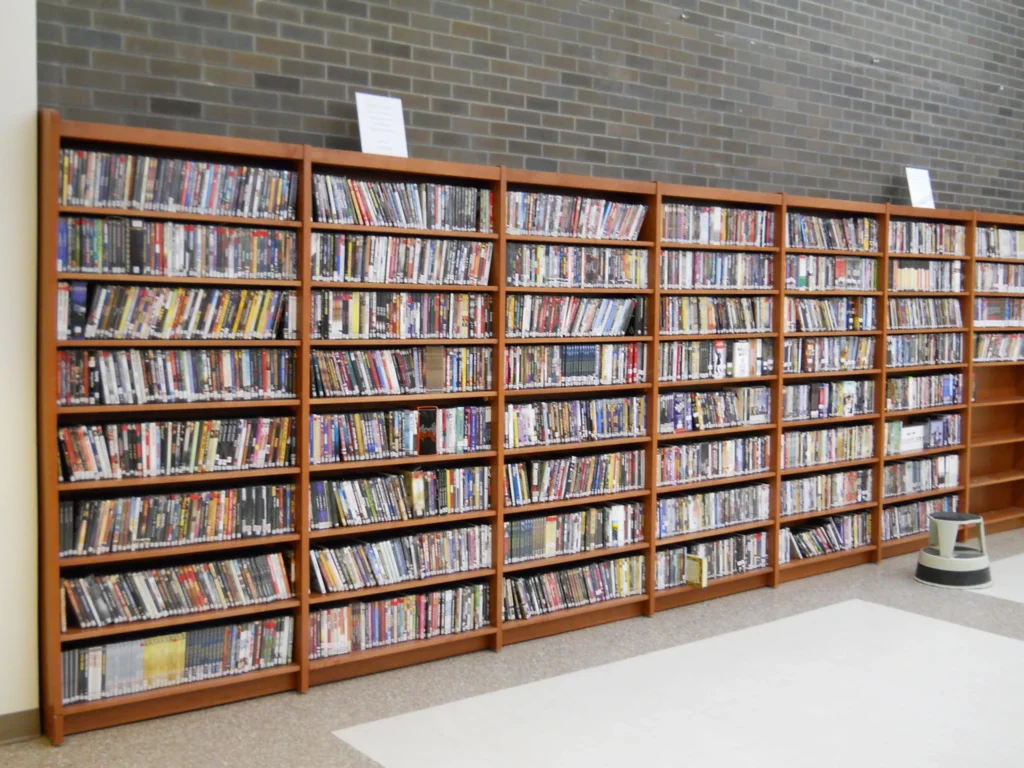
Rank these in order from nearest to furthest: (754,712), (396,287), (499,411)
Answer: (754,712)
(396,287)
(499,411)

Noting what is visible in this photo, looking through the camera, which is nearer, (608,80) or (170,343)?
(170,343)

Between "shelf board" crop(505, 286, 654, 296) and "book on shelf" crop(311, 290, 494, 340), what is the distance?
18cm

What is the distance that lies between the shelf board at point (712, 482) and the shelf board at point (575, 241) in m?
1.36

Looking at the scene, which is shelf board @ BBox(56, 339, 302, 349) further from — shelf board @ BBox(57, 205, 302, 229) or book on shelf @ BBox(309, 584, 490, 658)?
book on shelf @ BBox(309, 584, 490, 658)

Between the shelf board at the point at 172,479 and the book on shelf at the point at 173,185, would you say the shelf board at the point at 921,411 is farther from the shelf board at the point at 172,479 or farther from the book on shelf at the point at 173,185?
→ the book on shelf at the point at 173,185

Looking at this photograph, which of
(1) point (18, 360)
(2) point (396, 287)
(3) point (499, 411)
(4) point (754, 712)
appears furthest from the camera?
Answer: (3) point (499, 411)

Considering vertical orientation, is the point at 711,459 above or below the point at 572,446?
below

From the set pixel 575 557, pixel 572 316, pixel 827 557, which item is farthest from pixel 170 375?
pixel 827 557

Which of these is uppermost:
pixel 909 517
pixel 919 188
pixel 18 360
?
pixel 919 188

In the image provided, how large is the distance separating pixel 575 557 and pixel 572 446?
59 cm

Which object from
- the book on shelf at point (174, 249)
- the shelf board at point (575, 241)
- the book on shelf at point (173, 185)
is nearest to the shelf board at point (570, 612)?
the shelf board at point (575, 241)

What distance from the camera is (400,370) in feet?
15.0

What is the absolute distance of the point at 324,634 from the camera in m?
4.38

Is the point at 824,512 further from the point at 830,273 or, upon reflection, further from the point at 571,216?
the point at 571,216
